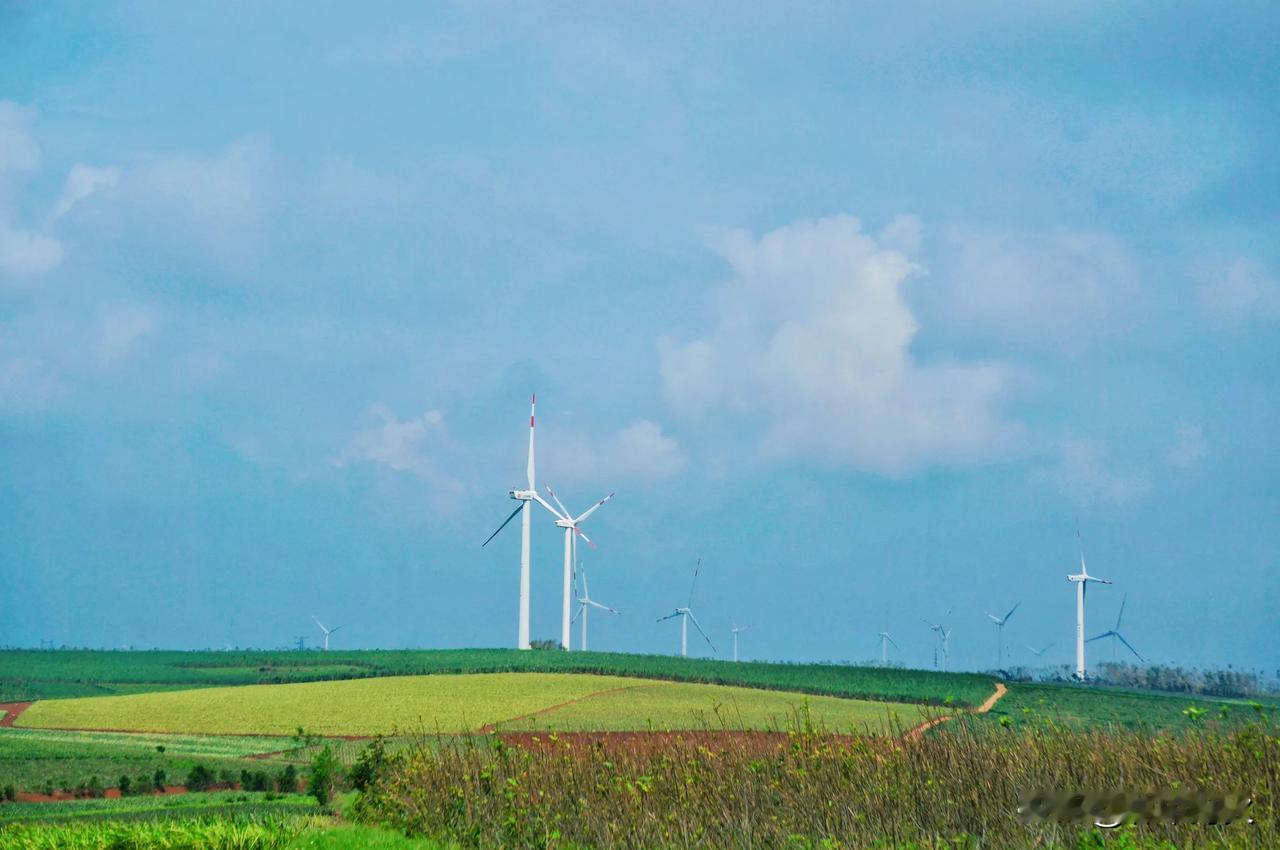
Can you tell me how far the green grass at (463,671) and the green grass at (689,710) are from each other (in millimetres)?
4637

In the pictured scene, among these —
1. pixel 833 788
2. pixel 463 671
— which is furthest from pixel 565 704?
pixel 833 788

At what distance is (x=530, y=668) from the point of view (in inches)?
3285

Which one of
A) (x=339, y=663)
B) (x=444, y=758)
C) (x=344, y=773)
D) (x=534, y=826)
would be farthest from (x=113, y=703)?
(x=534, y=826)

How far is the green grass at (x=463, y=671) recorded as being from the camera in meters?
77.3

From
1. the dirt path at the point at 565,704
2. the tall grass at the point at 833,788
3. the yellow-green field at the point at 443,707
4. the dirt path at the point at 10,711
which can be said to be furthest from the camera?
the dirt path at the point at 10,711

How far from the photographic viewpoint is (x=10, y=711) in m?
68.8

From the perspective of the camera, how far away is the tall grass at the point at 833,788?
50.3 ft

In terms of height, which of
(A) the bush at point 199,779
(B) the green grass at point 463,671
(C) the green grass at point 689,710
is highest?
(B) the green grass at point 463,671

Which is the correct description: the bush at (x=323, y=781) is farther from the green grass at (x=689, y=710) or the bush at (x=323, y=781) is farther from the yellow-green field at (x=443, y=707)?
the yellow-green field at (x=443, y=707)

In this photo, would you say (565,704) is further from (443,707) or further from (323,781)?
(323,781)

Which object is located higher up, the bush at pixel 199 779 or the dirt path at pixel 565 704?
the dirt path at pixel 565 704

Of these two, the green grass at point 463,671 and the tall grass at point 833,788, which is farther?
the green grass at point 463,671

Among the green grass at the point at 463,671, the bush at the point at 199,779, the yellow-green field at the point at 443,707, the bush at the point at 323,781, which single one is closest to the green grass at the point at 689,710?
the yellow-green field at the point at 443,707

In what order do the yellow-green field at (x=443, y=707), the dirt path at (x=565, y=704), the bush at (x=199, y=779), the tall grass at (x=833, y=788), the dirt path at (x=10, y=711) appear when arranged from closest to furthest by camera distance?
1. the tall grass at (x=833, y=788)
2. the bush at (x=199, y=779)
3. the yellow-green field at (x=443, y=707)
4. the dirt path at (x=565, y=704)
5. the dirt path at (x=10, y=711)
